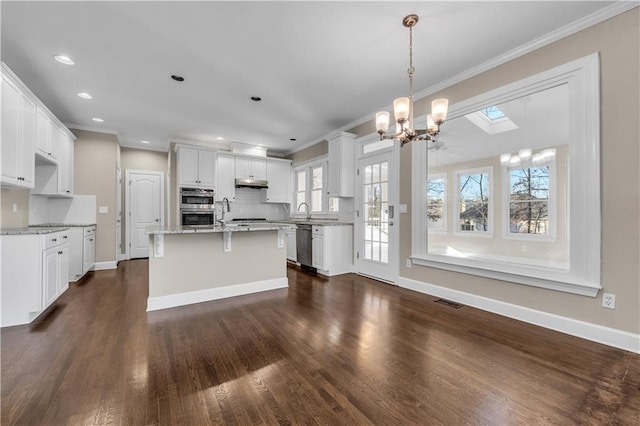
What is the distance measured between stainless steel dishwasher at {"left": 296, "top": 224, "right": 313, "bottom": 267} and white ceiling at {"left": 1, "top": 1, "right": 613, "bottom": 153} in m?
2.23

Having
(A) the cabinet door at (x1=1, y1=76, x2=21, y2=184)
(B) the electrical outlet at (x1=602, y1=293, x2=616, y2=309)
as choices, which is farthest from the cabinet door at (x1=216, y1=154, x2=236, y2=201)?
(B) the electrical outlet at (x1=602, y1=293, x2=616, y2=309)

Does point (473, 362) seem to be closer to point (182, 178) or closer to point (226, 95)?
point (226, 95)

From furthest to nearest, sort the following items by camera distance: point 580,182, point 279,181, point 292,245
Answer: point 279,181, point 292,245, point 580,182

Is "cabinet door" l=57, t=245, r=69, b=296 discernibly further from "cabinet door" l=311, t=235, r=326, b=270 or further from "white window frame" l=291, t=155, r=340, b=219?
"white window frame" l=291, t=155, r=340, b=219

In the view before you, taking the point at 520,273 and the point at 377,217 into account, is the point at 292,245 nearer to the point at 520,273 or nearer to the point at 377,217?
the point at 377,217

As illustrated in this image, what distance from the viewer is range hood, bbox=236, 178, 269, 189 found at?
6319mm

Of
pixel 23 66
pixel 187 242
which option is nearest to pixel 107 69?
pixel 23 66

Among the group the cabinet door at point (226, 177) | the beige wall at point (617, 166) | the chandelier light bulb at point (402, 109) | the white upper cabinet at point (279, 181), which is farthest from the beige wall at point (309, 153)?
the beige wall at point (617, 166)

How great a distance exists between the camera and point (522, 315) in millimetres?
2738

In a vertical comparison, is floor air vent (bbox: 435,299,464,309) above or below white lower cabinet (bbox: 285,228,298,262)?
below

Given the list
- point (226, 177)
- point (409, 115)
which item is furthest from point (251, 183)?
point (409, 115)

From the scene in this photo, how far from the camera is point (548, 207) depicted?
2756 mm

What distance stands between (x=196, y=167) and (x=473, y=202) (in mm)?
5407

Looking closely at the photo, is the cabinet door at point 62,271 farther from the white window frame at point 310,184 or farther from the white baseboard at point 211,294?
the white window frame at point 310,184
